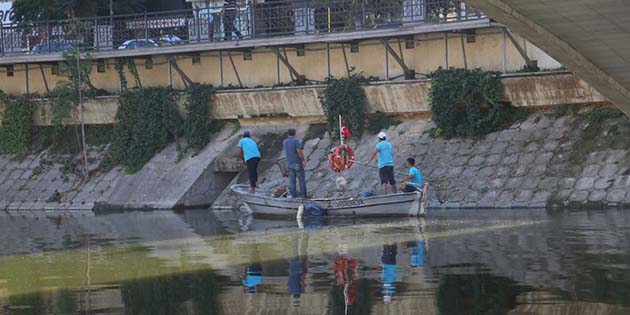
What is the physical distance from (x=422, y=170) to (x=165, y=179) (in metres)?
8.85

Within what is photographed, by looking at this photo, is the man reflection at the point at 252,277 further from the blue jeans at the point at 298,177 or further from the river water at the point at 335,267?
the blue jeans at the point at 298,177

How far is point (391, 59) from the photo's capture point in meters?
36.3

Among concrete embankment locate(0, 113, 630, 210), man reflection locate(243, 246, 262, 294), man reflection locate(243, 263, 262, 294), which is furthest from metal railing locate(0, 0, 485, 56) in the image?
man reflection locate(243, 263, 262, 294)

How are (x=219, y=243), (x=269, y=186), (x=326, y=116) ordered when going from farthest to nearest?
1. (x=326, y=116)
2. (x=269, y=186)
3. (x=219, y=243)

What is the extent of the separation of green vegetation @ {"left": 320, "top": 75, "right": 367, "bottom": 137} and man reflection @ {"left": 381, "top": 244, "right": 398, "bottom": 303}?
14362mm

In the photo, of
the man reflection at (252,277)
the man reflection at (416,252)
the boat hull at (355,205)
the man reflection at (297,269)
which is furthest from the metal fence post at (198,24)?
the man reflection at (252,277)

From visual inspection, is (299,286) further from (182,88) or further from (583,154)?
(182,88)

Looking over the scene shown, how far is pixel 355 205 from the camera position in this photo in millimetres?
28047

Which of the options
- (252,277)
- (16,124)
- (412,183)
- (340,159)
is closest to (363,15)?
(340,159)

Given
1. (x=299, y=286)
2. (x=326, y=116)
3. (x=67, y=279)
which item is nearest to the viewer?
(x=299, y=286)

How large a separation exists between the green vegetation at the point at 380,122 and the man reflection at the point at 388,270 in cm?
1415

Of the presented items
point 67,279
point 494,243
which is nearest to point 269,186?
point 494,243

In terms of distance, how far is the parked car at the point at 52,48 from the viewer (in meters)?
42.6

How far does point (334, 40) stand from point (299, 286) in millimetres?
20641
